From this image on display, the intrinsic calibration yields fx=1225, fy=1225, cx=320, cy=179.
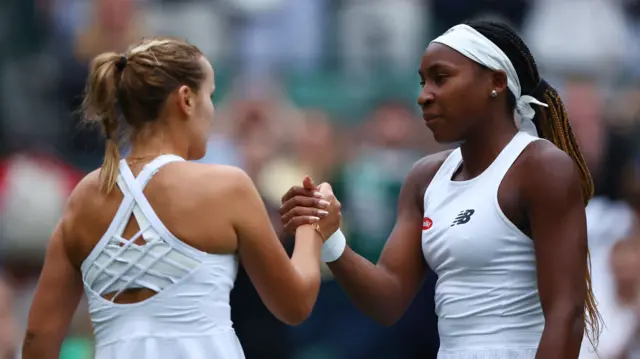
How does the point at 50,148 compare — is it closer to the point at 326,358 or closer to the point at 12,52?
the point at 12,52

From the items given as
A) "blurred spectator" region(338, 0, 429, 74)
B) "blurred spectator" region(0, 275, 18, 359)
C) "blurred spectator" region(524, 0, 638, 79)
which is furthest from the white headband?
"blurred spectator" region(524, 0, 638, 79)

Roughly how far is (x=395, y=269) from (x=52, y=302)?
1.20 meters

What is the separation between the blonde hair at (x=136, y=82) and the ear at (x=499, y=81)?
944 mm

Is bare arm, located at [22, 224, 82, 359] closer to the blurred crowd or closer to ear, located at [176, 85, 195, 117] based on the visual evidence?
ear, located at [176, 85, 195, 117]

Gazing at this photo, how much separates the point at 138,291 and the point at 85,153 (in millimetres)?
4515

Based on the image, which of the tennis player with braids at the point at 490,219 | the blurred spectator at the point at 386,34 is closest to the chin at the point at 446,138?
the tennis player with braids at the point at 490,219

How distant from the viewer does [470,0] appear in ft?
29.3

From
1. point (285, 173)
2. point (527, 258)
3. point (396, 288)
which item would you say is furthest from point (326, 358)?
point (527, 258)

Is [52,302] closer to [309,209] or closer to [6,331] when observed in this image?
[309,209]

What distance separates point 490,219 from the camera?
151 inches

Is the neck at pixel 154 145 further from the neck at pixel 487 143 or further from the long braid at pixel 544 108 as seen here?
the long braid at pixel 544 108

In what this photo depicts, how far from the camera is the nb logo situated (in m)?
3.89

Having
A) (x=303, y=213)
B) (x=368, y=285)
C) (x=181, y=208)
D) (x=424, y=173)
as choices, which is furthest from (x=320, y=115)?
(x=181, y=208)

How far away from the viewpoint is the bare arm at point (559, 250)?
12.0 feet
